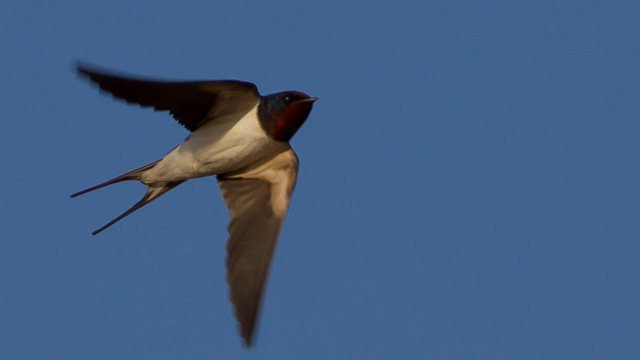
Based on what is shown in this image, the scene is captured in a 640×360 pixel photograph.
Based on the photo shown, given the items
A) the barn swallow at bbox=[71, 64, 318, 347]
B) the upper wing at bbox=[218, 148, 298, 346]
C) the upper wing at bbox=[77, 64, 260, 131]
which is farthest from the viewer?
the upper wing at bbox=[218, 148, 298, 346]

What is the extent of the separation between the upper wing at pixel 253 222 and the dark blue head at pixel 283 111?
527 mm

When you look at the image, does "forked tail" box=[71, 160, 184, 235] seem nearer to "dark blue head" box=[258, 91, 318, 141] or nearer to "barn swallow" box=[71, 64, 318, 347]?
"barn swallow" box=[71, 64, 318, 347]

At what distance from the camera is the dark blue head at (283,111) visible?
20.9ft

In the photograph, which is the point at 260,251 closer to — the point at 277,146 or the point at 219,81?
the point at 277,146

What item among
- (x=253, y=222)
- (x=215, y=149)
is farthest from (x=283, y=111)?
(x=253, y=222)

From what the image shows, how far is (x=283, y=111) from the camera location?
6.38m

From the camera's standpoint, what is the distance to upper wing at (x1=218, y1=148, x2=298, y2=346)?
6492 mm

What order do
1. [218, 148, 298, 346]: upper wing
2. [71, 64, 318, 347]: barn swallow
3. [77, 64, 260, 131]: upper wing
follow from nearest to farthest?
[77, 64, 260, 131]: upper wing, [71, 64, 318, 347]: barn swallow, [218, 148, 298, 346]: upper wing

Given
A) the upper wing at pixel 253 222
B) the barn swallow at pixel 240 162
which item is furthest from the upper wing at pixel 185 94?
the upper wing at pixel 253 222

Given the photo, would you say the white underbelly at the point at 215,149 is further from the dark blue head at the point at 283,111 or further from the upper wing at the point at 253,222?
the upper wing at the point at 253,222

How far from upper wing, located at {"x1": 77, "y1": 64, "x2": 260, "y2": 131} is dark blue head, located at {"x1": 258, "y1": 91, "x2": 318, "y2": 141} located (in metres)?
0.10

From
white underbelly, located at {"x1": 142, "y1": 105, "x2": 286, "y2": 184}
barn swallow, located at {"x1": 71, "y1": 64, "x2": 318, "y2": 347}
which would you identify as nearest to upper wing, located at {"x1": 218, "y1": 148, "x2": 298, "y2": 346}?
barn swallow, located at {"x1": 71, "y1": 64, "x2": 318, "y2": 347}

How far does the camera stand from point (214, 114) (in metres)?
6.52

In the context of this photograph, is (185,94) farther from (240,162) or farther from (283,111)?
(240,162)
